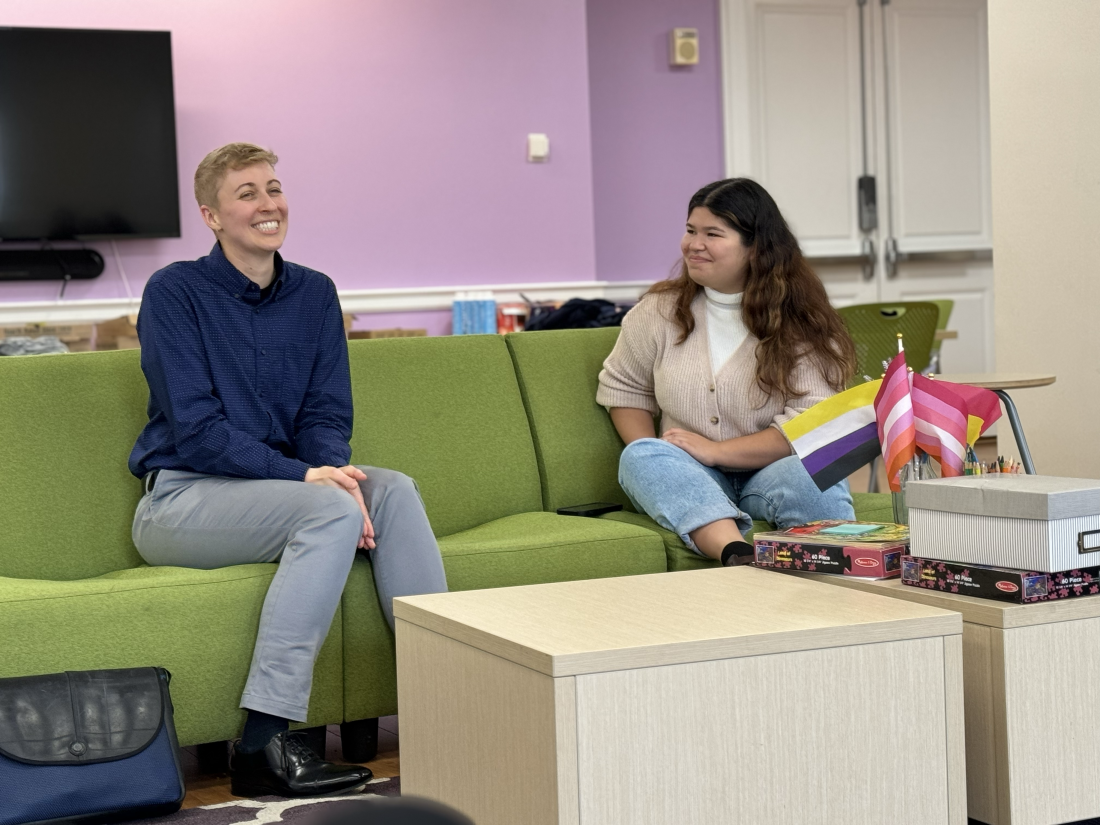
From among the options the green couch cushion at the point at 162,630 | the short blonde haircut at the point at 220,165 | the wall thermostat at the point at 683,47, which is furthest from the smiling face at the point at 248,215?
the wall thermostat at the point at 683,47

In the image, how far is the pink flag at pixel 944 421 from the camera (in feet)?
7.09

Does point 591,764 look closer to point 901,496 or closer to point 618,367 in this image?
point 901,496

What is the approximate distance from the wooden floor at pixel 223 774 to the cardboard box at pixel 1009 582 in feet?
3.36

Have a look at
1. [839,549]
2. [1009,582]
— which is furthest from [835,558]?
[1009,582]

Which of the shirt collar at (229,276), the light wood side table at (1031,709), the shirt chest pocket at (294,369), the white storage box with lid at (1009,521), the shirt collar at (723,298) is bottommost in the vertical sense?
the light wood side table at (1031,709)

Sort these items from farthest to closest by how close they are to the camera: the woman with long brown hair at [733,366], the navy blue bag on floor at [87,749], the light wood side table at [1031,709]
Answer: the woman with long brown hair at [733,366] < the navy blue bag on floor at [87,749] < the light wood side table at [1031,709]

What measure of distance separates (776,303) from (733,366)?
16 cm

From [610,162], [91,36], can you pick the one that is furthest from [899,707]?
[610,162]

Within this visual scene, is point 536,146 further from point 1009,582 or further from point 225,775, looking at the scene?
point 1009,582

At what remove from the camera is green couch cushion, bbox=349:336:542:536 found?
298cm

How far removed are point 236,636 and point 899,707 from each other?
116 centimetres

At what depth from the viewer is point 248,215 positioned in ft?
8.52

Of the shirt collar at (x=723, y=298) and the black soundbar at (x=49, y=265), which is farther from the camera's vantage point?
the black soundbar at (x=49, y=265)

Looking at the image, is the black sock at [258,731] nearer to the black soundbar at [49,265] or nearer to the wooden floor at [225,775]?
the wooden floor at [225,775]
